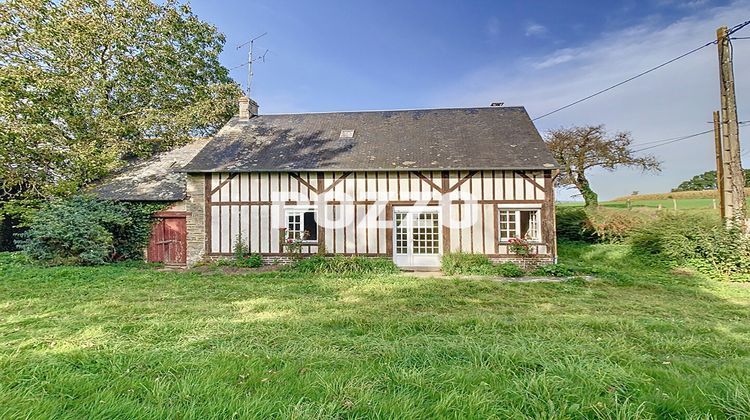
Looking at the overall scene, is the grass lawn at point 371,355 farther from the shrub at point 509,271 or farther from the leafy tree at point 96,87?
the leafy tree at point 96,87

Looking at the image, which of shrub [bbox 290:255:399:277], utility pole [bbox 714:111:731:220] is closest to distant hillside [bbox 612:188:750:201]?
utility pole [bbox 714:111:731:220]

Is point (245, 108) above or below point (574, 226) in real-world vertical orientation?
above

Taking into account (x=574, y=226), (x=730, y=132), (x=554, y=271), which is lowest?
(x=554, y=271)

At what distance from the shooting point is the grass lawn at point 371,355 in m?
2.08

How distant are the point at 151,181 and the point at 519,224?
38.4 ft

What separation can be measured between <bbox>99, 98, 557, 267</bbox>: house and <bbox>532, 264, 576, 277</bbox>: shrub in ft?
2.17

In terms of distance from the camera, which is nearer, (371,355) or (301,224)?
(371,355)

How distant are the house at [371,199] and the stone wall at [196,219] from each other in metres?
0.03

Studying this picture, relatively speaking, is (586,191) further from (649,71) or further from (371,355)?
(371,355)

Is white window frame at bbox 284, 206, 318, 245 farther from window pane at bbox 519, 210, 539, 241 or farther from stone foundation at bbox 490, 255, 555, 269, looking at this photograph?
window pane at bbox 519, 210, 539, 241

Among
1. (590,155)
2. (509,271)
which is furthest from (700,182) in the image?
(509,271)

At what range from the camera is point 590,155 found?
17281mm

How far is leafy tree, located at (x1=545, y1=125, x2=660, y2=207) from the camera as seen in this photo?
1708cm

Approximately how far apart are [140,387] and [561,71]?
13719 mm
